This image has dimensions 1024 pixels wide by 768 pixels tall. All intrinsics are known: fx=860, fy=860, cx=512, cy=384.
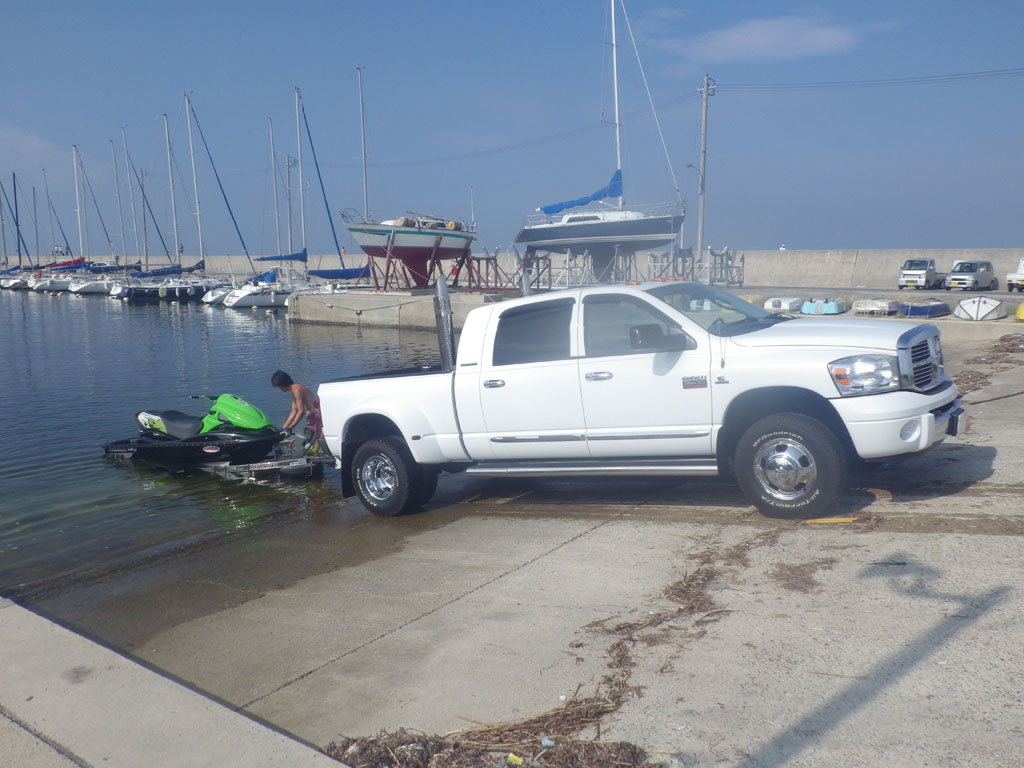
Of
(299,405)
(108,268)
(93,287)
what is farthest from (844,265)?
(108,268)

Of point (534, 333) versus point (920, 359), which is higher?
point (534, 333)

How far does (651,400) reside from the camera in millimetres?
7102

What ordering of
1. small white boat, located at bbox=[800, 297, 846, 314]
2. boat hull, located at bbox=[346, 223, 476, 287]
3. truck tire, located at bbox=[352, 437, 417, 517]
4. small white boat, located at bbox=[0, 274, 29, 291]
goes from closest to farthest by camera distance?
truck tire, located at bbox=[352, 437, 417, 517], small white boat, located at bbox=[800, 297, 846, 314], boat hull, located at bbox=[346, 223, 476, 287], small white boat, located at bbox=[0, 274, 29, 291]

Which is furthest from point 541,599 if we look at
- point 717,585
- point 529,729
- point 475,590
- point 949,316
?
point 949,316

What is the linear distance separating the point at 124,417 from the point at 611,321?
14.7m

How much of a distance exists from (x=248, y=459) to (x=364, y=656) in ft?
26.3

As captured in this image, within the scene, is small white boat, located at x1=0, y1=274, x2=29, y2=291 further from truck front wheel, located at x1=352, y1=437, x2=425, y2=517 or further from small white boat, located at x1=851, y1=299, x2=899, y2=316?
truck front wheel, located at x1=352, y1=437, x2=425, y2=517

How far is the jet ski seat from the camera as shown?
12.7 meters

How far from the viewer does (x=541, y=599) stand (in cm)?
552

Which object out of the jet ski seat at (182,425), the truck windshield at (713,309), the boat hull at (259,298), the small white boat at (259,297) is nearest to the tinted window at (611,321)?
the truck windshield at (713,309)

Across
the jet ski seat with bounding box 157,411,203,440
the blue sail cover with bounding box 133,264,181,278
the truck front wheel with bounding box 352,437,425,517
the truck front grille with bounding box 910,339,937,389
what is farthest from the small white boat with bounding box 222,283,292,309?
the truck front grille with bounding box 910,339,937,389

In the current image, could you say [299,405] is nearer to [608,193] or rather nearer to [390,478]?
[390,478]

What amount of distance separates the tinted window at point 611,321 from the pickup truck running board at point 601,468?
0.95 meters

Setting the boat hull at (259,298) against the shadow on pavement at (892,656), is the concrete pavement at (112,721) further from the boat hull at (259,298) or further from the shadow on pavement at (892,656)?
the boat hull at (259,298)
